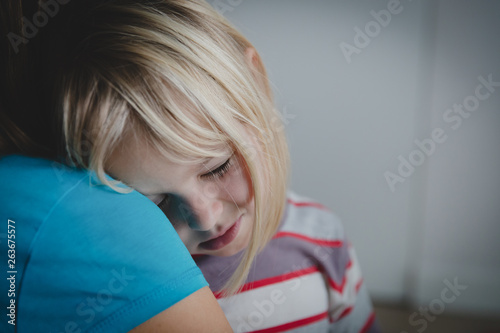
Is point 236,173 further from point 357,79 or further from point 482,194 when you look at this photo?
point 482,194

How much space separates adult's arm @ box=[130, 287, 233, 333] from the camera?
308mm

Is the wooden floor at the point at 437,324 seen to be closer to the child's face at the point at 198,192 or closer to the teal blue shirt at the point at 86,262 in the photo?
the child's face at the point at 198,192

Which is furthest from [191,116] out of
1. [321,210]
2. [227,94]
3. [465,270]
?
[465,270]

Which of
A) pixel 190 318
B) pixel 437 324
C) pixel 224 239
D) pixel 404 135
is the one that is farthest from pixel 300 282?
pixel 437 324

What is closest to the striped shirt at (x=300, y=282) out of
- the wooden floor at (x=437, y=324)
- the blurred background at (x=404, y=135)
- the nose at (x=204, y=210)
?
the nose at (x=204, y=210)

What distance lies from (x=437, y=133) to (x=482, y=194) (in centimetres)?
20

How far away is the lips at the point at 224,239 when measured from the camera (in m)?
0.45

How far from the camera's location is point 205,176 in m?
0.41

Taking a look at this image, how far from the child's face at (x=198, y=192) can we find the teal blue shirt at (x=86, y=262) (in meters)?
0.04

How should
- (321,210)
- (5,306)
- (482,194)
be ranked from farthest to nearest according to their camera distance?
(482,194), (321,210), (5,306)

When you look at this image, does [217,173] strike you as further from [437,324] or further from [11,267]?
[437,324]

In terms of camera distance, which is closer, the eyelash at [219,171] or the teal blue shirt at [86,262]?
the teal blue shirt at [86,262]

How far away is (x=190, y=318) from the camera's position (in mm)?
314

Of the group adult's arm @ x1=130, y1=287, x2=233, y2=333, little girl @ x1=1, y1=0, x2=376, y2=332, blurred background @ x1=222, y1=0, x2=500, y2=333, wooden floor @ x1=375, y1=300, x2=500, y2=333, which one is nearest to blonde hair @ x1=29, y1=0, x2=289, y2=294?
little girl @ x1=1, y1=0, x2=376, y2=332
